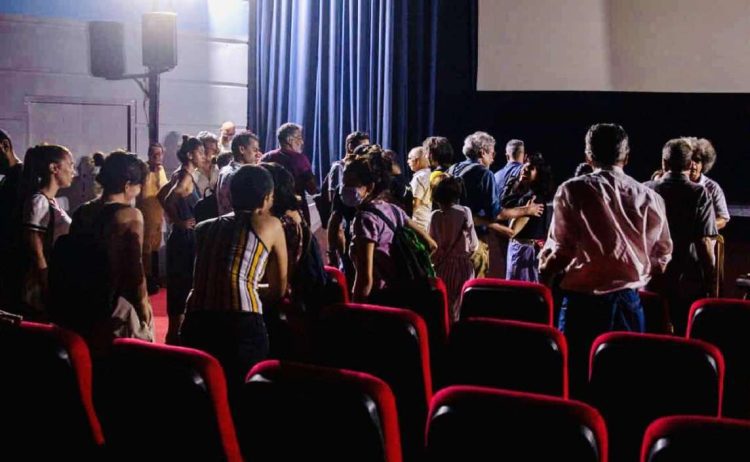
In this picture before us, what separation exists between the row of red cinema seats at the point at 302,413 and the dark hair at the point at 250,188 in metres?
0.74

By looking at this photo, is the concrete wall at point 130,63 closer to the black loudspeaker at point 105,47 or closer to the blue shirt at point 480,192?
the black loudspeaker at point 105,47

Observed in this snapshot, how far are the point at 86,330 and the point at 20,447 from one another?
2.20ft

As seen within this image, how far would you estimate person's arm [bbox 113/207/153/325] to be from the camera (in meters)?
2.91

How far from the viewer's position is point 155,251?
706cm

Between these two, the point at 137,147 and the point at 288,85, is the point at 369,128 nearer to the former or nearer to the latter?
the point at 288,85

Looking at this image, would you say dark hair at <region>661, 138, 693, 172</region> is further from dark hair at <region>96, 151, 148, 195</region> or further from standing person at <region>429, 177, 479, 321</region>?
dark hair at <region>96, 151, 148, 195</region>

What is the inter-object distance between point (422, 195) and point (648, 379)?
3270 mm

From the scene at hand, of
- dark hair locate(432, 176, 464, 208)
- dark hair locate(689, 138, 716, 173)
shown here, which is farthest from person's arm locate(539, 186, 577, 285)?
dark hair locate(689, 138, 716, 173)

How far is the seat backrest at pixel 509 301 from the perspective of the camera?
122 inches

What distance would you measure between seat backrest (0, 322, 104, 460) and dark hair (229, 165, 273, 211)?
28.2 inches

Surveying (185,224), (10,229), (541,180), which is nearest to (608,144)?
(541,180)

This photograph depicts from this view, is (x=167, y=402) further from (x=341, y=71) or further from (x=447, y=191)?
(x=341, y=71)

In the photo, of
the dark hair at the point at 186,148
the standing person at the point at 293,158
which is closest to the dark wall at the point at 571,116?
the standing person at the point at 293,158

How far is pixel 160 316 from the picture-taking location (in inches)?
226
